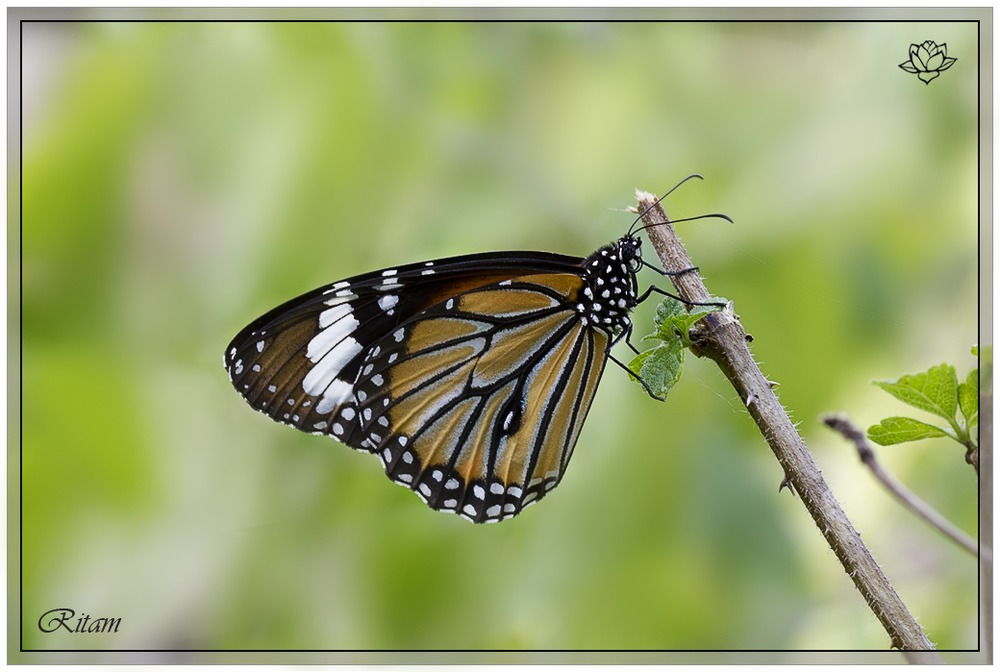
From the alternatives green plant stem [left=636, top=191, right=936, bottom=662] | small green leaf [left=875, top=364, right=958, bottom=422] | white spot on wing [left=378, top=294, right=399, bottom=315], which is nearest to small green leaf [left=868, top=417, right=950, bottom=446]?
small green leaf [left=875, top=364, right=958, bottom=422]

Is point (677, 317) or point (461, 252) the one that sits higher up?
point (461, 252)

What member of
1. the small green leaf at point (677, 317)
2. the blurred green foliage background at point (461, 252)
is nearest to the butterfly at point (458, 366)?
the blurred green foliage background at point (461, 252)

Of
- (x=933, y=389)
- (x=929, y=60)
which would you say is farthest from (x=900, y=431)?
(x=929, y=60)

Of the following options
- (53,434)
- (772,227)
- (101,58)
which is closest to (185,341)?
(53,434)

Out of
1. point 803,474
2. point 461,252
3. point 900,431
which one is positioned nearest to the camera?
point 803,474

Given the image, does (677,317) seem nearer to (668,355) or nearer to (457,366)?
(668,355)
